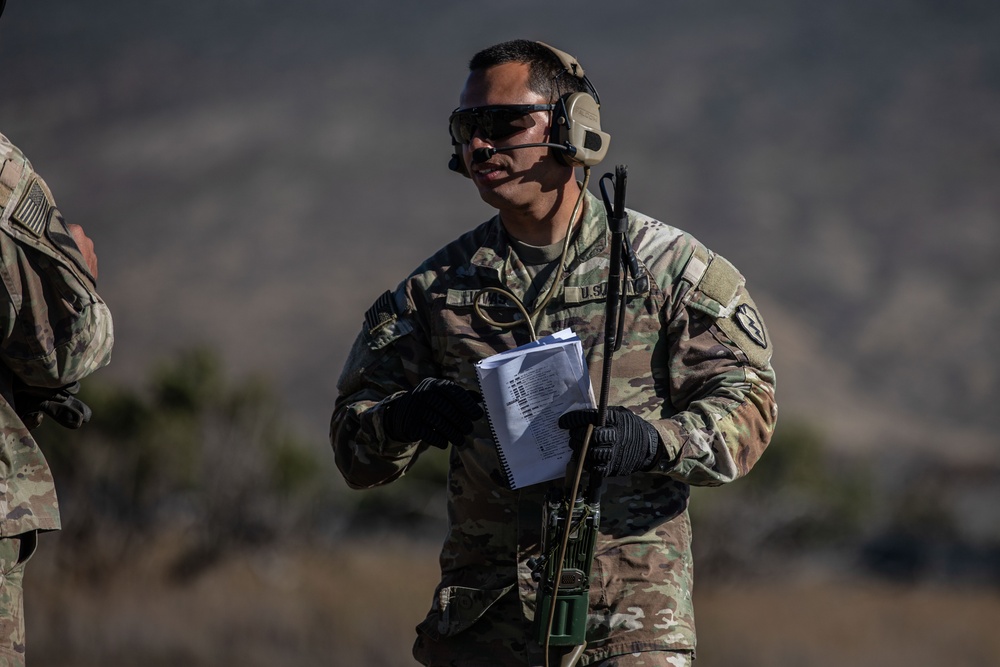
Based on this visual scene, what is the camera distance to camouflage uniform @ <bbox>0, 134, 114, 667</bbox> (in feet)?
11.8

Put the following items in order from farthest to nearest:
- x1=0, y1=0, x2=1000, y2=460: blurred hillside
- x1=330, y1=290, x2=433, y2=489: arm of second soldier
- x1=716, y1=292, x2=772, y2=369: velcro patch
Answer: x1=0, y1=0, x2=1000, y2=460: blurred hillside
x1=330, y1=290, x2=433, y2=489: arm of second soldier
x1=716, y1=292, x2=772, y2=369: velcro patch

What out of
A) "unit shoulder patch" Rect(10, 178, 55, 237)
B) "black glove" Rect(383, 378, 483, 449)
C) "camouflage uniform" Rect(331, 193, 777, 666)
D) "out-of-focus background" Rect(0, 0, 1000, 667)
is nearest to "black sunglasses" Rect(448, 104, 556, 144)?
"camouflage uniform" Rect(331, 193, 777, 666)

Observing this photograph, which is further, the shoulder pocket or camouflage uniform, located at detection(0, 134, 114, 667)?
the shoulder pocket

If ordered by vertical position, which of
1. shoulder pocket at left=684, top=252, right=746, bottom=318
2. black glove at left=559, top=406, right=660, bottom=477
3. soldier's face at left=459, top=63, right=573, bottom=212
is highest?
soldier's face at left=459, top=63, right=573, bottom=212

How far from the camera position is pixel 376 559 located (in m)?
24.4

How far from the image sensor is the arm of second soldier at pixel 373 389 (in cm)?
420

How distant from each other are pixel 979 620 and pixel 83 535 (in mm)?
14945

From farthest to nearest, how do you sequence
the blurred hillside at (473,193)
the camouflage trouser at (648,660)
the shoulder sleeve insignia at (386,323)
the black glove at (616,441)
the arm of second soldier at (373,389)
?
the blurred hillside at (473,193)
the shoulder sleeve insignia at (386,323)
the arm of second soldier at (373,389)
the camouflage trouser at (648,660)
the black glove at (616,441)

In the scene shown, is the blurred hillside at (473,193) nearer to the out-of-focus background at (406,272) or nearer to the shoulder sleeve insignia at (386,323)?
the out-of-focus background at (406,272)

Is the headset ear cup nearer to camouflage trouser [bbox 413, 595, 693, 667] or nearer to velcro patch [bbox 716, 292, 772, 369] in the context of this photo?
velcro patch [bbox 716, 292, 772, 369]

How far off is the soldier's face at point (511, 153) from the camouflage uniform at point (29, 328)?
1.23 metres

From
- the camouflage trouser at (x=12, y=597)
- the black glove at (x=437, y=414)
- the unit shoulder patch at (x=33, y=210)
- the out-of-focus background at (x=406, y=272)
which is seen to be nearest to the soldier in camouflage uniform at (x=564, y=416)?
the black glove at (x=437, y=414)

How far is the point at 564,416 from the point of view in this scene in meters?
3.82

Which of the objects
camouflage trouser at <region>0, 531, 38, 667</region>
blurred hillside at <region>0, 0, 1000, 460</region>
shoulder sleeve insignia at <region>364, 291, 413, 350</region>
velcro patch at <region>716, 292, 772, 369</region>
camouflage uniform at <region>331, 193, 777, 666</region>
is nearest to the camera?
camouflage trouser at <region>0, 531, 38, 667</region>
